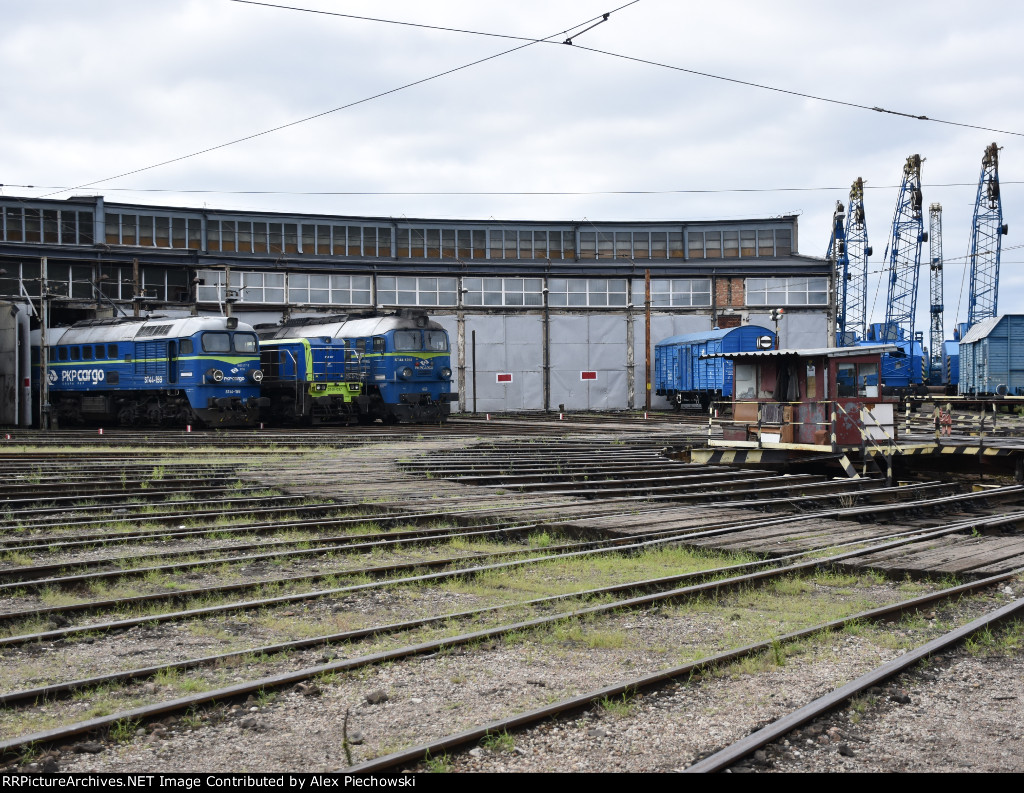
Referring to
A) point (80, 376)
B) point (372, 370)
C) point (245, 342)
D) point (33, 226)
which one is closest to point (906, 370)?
point (372, 370)

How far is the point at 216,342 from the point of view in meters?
30.8

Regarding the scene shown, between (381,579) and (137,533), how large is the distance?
3.55 metres

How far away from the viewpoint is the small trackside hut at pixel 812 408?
1823 centimetres

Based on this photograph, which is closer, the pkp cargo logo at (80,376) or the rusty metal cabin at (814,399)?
the rusty metal cabin at (814,399)

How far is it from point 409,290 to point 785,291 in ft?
66.5

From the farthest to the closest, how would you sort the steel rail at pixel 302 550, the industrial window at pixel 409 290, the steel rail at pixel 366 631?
the industrial window at pixel 409 290 < the steel rail at pixel 302 550 < the steel rail at pixel 366 631

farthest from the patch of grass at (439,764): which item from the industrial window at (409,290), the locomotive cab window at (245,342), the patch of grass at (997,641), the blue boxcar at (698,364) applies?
the industrial window at (409,290)

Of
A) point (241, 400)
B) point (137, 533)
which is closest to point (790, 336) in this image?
point (241, 400)

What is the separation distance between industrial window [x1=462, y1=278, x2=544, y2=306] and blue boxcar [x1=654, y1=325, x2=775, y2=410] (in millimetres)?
7122

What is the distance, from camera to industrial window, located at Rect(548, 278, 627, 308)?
170ft

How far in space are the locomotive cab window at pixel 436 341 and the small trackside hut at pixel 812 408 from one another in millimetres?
15998

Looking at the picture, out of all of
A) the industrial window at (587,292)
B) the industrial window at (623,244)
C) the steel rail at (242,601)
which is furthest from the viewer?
the industrial window at (623,244)

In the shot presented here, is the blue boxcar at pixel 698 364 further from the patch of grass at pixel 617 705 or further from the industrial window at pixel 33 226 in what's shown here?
the patch of grass at pixel 617 705

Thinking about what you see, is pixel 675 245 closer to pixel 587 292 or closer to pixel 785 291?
pixel 785 291
